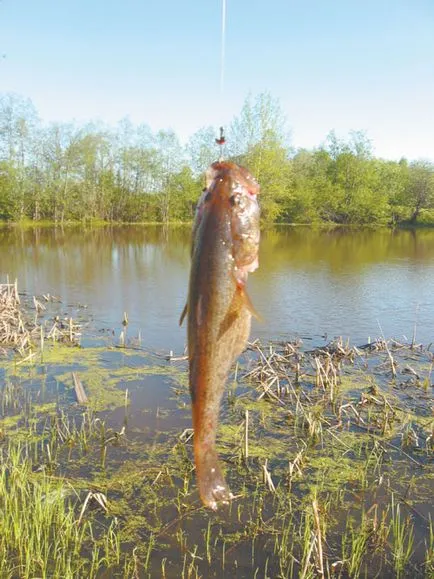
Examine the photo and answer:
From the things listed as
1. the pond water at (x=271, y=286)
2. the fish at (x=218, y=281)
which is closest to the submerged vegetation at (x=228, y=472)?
the fish at (x=218, y=281)

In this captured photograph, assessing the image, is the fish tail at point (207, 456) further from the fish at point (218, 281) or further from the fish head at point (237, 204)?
the fish head at point (237, 204)

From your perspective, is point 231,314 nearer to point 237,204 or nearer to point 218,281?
point 218,281

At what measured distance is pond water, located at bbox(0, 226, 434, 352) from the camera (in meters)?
14.6

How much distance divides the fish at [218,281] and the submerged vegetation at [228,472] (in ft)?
8.33

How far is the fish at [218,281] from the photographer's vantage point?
2.31 metres

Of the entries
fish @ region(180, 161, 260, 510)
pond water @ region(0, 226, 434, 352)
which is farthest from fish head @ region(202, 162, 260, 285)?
A: pond water @ region(0, 226, 434, 352)

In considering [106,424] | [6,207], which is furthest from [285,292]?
[6,207]

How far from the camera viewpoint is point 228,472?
6426 mm

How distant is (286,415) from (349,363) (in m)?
3.53

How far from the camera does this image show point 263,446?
Result: 23.5 ft

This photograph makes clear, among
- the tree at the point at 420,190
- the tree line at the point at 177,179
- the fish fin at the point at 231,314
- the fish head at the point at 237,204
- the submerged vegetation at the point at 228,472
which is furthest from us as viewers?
the tree at the point at 420,190

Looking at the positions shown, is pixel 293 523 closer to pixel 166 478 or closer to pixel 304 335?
pixel 166 478


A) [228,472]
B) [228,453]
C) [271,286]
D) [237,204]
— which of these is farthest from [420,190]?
[237,204]

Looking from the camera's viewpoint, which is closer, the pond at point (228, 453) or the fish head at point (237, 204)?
the fish head at point (237, 204)
